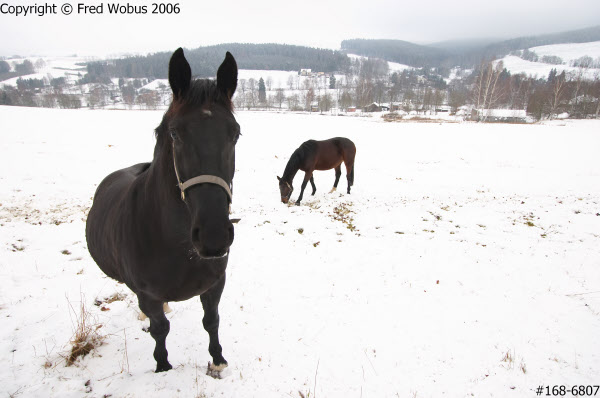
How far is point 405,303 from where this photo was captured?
164 inches

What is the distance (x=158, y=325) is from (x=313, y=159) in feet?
24.1

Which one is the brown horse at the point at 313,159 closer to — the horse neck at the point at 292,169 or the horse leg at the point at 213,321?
the horse neck at the point at 292,169

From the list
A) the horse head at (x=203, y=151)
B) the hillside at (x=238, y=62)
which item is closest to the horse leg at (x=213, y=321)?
A: the horse head at (x=203, y=151)

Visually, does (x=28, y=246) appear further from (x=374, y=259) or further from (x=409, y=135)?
(x=409, y=135)

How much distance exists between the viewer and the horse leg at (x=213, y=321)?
8.91ft

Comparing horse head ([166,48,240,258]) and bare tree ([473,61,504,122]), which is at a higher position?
bare tree ([473,61,504,122])

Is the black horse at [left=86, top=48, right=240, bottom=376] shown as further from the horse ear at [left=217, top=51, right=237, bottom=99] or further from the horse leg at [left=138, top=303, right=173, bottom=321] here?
the horse leg at [left=138, top=303, right=173, bottom=321]

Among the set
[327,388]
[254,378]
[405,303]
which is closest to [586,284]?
[405,303]

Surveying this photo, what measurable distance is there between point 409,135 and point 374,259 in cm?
2539

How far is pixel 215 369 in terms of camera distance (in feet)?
9.59

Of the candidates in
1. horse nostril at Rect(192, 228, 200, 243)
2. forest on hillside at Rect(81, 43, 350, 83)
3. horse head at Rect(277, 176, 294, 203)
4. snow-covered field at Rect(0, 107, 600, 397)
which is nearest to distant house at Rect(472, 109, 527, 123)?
snow-covered field at Rect(0, 107, 600, 397)

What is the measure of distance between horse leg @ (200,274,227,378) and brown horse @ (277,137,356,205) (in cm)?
645

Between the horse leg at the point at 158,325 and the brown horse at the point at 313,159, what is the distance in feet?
21.9

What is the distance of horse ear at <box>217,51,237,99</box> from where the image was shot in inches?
76.2
